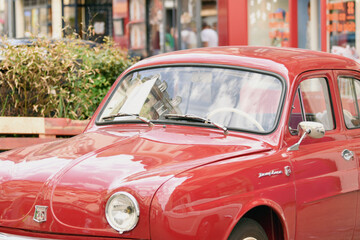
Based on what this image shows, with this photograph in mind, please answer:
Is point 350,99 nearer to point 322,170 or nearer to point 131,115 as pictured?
point 322,170

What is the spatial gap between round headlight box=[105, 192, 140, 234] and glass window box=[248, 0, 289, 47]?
1449cm

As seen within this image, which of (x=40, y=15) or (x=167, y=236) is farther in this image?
(x=40, y=15)

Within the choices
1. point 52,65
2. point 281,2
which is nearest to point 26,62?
→ point 52,65

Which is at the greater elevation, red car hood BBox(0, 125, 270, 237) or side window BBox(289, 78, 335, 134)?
side window BBox(289, 78, 335, 134)

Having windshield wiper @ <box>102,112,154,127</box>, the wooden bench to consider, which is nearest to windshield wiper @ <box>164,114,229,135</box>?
windshield wiper @ <box>102,112,154,127</box>

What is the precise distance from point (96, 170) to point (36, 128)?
168 inches

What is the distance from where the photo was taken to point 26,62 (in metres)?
9.88

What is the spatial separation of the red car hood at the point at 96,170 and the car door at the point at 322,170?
39cm

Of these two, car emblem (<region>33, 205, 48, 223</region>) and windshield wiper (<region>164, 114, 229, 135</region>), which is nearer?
car emblem (<region>33, 205, 48, 223</region>)

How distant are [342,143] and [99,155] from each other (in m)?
1.93

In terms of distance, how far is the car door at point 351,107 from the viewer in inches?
238

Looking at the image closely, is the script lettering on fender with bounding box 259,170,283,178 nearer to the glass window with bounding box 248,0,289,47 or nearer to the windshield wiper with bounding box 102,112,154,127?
the windshield wiper with bounding box 102,112,154,127

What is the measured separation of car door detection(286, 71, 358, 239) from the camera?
536cm

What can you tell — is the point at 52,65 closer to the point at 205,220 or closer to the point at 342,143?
the point at 342,143
